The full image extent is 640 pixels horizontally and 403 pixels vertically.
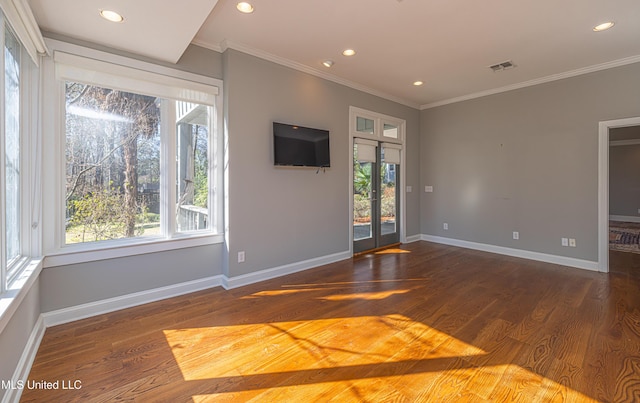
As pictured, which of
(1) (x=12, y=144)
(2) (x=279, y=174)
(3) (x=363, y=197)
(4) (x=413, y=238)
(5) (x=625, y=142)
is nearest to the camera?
(1) (x=12, y=144)

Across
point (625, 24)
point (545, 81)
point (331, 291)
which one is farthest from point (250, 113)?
point (545, 81)

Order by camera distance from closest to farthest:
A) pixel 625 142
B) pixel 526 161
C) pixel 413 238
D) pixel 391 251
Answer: pixel 526 161 < pixel 391 251 < pixel 413 238 < pixel 625 142

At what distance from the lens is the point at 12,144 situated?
2.07m

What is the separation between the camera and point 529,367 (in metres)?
1.95

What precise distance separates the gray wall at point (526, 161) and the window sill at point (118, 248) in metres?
4.43

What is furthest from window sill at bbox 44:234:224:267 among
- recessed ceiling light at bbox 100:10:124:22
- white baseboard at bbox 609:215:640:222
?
white baseboard at bbox 609:215:640:222

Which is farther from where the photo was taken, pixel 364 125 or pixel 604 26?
pixel 364 125

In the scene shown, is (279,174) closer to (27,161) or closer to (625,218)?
(27,161)

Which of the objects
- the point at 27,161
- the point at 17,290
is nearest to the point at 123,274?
the point at 17,290

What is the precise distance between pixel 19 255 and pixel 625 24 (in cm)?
586

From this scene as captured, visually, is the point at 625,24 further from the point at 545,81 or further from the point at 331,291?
the point at 331,291

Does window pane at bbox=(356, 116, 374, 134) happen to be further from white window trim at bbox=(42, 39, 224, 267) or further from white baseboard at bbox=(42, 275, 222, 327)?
white baseboard at bbox=(42, 275, 222, 327)

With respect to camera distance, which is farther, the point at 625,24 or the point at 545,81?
the point at 545,81

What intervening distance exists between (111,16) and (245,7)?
106cm
